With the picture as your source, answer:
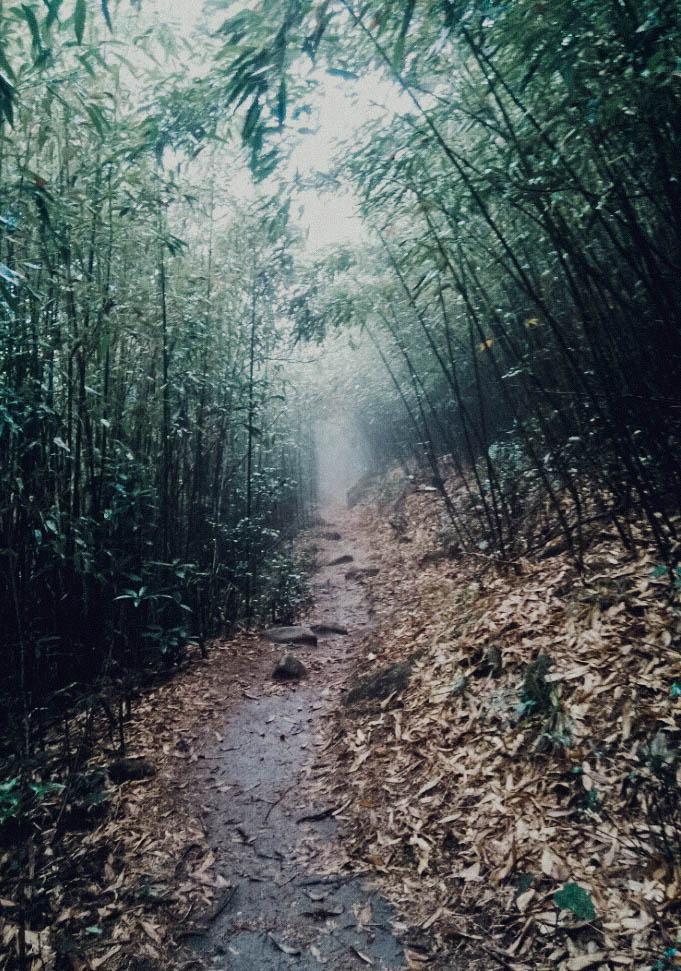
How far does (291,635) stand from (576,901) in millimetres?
3238

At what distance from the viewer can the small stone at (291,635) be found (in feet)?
14.7

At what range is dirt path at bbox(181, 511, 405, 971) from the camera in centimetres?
172

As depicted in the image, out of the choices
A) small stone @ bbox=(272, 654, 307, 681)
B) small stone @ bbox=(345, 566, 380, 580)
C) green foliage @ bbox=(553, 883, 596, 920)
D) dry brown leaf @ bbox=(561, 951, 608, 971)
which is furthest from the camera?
small stone @ bbox=(345, 566, 380, 580)

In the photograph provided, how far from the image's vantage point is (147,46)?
276 cm

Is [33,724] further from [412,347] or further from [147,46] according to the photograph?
[412,347]

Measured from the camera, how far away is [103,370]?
3.29m

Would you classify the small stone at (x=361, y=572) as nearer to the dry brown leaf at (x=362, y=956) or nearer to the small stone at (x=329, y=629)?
the small stone at (x=329, y=629)

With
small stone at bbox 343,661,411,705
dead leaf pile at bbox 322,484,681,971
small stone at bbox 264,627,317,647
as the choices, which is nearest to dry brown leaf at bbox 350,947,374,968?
dead leaf pile at bbox 322,484,681,971

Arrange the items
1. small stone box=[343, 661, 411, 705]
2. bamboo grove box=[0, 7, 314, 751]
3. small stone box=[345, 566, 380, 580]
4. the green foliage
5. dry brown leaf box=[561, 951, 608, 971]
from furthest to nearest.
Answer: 1. small stone box=[345, 566, 380, 580]
2. small stone box=[343, 661, 411, 705]
3. bamboo grove box=[0, 7, 314, 751]
4. the green foliage
5. dry brown leaf box=[561, 951, 608, 971]

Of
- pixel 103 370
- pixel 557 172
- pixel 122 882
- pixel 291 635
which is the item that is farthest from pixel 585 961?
pixel 103 370

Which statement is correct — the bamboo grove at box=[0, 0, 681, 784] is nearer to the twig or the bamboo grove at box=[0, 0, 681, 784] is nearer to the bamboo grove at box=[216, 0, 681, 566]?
the bamboo grove at box=[216, 0, 681, 566]

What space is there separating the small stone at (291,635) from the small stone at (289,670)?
1.80 feet

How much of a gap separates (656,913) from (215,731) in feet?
Result: 8.19

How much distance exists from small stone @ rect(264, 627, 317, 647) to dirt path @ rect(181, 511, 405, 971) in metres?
0.41
